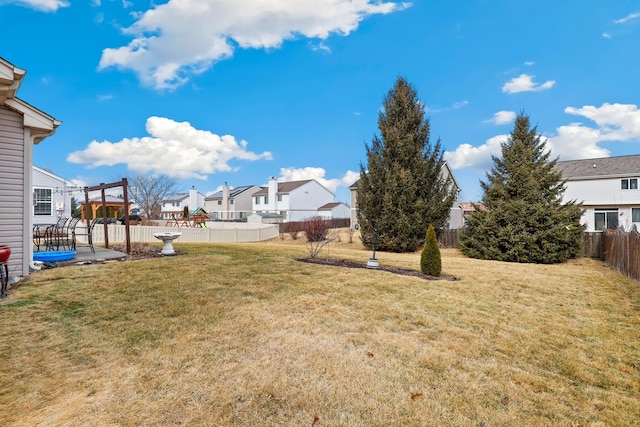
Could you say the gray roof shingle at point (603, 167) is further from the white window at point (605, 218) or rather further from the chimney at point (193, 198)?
the chimney at point (193, 198)

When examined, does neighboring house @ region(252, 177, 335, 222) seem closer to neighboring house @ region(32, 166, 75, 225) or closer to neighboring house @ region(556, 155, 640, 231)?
neighboring house @ region(32, 166, 75, 225)

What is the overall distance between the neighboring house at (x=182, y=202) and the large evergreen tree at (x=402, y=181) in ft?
137

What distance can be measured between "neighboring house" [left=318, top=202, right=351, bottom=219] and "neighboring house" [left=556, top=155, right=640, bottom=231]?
83.9ft

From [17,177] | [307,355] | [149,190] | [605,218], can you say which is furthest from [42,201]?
[605,218]

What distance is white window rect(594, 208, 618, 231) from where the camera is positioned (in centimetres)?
2502

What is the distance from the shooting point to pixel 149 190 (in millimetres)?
43312

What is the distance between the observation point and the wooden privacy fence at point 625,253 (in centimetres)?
859

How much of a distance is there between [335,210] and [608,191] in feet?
93.7


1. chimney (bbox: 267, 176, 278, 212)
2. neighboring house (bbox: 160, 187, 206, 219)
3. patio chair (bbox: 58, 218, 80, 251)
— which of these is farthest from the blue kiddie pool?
neighboring house (bbox: 160, 187, 206, 219)

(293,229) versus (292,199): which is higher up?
(292,199)

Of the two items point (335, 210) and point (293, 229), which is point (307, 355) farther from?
point (335, 210)

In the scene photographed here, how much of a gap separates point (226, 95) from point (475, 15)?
11.4m

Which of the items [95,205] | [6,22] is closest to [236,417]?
[6,22]

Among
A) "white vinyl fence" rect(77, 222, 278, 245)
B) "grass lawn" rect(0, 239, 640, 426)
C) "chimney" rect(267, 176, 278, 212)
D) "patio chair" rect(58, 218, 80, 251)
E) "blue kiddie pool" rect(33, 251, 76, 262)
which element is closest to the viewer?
"grass lawn" rect(0, 239, 640, 426)
